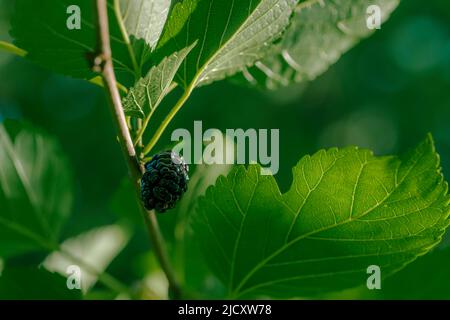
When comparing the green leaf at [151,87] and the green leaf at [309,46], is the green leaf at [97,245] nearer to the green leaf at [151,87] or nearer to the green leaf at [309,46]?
the green leaf at [309,46]

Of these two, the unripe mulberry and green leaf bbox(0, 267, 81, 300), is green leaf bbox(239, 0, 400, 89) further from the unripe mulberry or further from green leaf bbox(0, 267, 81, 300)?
green leaf bbox(0, 267, 81, 300)

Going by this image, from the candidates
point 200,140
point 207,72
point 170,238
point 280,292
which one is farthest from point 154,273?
point 207,72

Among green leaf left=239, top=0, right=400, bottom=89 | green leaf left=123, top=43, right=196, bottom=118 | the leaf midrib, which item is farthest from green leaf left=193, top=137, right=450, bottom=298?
green leaf left=239, top=0, right=400, bottom=89

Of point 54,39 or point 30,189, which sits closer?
point 54,39

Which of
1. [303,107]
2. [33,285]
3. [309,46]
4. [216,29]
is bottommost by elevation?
[33,285]

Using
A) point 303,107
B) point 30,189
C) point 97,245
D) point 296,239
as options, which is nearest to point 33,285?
point 30,189

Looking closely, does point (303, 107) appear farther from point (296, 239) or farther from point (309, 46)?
point (296, 239)
